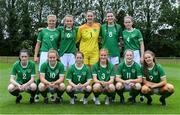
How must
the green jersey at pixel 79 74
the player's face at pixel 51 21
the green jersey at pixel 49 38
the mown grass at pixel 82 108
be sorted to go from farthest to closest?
the green jersey at pixel 49 38
the player's face at pixel 51 21
the green jersey at pixel 79 74
the mown grass at pixel 82 108

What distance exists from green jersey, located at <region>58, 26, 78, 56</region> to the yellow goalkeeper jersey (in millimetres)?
226

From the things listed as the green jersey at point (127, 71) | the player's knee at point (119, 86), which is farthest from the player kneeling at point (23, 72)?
the green jersey at point (127, 71)

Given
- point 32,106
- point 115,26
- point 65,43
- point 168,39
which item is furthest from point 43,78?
point 168,39

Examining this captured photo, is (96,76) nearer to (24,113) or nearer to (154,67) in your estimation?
(154,67)

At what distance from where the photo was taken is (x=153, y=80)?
10.0m

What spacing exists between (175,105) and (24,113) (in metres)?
3.54

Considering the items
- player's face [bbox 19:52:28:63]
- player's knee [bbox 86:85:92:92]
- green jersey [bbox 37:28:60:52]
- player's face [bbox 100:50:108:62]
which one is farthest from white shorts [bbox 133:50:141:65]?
player's face [bbox 19:52:28:63]

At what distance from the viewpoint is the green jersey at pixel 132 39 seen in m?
11.0

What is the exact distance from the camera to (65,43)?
1102cm

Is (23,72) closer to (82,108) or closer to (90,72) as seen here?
(90,72)

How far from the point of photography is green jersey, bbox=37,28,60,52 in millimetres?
10977

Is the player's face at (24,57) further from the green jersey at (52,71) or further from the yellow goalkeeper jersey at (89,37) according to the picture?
the yellow goalkeeper jersey at (89,37)

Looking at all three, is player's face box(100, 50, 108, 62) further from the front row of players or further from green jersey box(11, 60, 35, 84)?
green jersey box(11, 60, 35, 84)

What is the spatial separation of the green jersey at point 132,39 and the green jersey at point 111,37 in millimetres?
218
